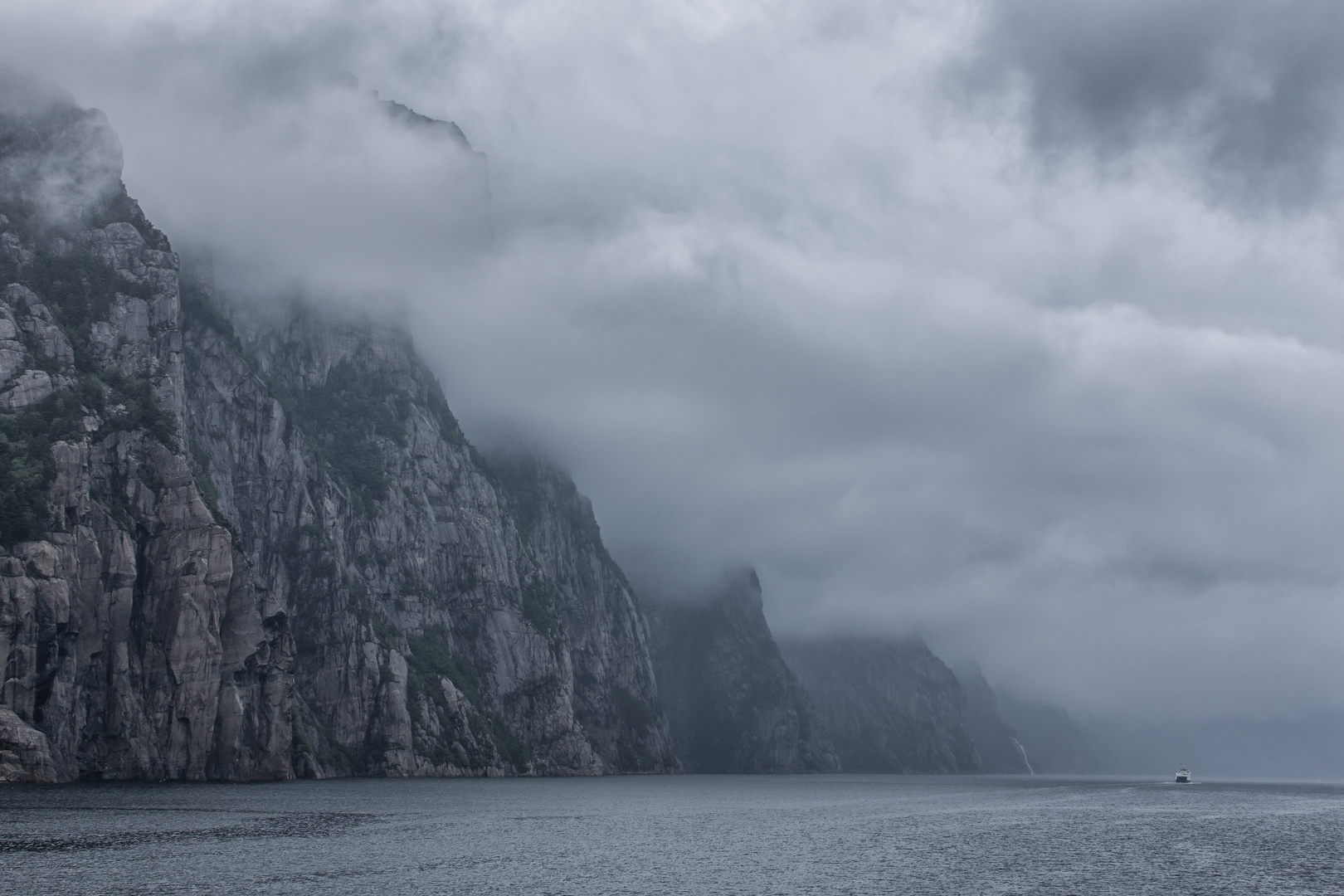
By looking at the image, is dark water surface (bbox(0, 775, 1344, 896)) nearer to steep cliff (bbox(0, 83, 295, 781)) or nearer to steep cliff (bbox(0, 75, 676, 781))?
steep cliff (bbox(0, 83, 295, 781))

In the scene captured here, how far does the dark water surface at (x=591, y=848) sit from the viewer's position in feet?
215

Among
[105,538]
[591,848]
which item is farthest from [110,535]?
[591,848]

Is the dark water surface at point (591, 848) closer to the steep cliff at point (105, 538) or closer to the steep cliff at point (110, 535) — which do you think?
the steep cliff at point (105, 538)

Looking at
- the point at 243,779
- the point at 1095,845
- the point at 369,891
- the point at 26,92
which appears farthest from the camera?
the point at 26,92

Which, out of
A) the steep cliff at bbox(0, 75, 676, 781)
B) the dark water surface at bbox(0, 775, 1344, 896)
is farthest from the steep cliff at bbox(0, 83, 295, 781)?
the dark water surface at bbox(0, 775, 1344, 896)

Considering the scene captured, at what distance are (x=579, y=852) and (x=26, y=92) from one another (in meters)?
Result: 171

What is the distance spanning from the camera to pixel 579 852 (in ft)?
279

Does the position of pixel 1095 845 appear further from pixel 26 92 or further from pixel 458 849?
pixel 26 92

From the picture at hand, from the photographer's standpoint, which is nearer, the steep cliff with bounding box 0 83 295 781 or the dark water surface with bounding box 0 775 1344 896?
the dark water surface with bounding box 0 775 1344 896

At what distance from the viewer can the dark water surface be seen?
65562mm

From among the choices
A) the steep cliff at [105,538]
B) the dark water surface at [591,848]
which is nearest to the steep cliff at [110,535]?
the steep cliff at [105,538]

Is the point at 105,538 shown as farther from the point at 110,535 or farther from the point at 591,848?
the point at 591,848

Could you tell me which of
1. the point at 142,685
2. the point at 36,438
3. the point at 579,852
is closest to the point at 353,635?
the point at 142,685

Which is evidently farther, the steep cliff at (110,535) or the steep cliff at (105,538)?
the steep cliff at (110,535)
